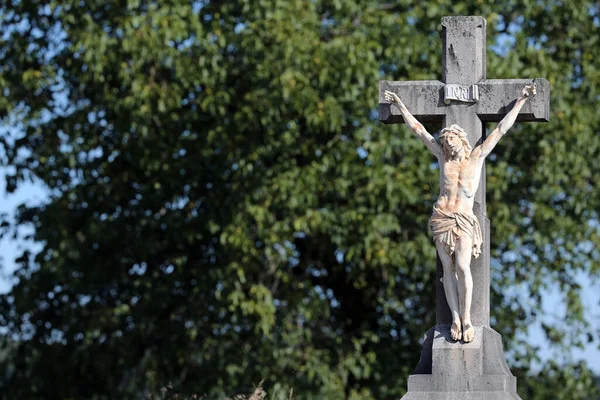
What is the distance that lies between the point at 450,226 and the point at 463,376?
0.98 meters

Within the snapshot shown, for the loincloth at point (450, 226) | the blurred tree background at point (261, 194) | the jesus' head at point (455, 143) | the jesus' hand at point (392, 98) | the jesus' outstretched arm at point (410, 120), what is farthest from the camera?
the blurred tree background at point (261, 194)

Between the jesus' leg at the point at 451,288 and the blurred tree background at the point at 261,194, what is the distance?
4757mm

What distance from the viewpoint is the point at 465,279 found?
9.05 meters

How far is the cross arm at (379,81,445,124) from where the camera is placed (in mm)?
9633

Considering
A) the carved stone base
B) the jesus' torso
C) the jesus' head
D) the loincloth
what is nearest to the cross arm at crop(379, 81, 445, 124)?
the jesus' head

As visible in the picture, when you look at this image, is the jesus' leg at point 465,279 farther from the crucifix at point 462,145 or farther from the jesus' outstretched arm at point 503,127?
the jesus' outstretched arm at point 503,127

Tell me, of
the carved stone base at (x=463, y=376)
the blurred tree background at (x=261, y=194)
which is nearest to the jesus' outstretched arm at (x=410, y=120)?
the carved stone base at (x=463, y=376)

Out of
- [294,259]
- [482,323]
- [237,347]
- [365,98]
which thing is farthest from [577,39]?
[482,323]

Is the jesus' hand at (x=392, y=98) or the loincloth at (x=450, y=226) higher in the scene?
the jesus' hand at (x=392, y=98)

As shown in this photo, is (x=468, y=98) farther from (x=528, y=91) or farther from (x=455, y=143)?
(x=455, y=143)

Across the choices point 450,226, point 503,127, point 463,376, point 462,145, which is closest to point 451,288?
point 450,226

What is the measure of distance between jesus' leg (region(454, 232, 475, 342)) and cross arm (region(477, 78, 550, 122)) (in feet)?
3.34

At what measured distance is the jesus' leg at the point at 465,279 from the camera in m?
9.02

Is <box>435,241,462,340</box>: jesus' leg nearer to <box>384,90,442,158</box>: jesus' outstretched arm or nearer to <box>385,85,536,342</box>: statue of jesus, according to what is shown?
<box>385,85,536,342</box>: statue of jesus
